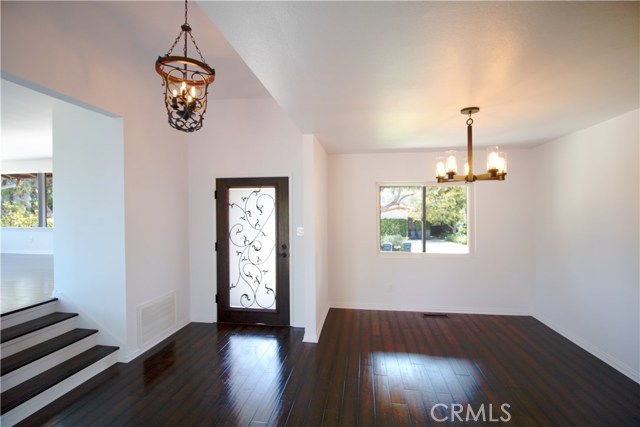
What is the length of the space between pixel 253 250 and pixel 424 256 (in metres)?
2.73

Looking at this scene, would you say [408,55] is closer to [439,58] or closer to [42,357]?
[439,58]

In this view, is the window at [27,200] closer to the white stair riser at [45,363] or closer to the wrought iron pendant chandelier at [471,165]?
the white stair riser at [45,363]

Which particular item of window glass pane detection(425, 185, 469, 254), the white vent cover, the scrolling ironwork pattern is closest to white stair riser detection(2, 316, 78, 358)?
the white vent cover

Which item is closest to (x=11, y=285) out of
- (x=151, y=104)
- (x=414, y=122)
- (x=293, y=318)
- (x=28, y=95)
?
(x=28, y=95)

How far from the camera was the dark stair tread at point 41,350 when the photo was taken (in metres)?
2.43

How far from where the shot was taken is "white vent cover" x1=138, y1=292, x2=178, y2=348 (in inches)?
131

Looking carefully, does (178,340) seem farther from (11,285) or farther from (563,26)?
(563,26)

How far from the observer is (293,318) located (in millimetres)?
4133

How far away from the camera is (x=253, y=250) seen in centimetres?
420

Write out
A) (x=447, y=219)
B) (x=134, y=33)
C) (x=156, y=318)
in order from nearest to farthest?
1. (x=134, y=33)
2. (x=156, y=318)
3. (x=447, y=219)

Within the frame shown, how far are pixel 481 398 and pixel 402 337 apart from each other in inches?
50.2

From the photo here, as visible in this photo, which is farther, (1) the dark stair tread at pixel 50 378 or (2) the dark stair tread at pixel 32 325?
(2) the dark stair tread at pixel 32 325

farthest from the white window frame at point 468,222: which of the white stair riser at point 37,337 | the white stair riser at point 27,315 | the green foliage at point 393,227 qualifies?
the white stair riser at point 27,315

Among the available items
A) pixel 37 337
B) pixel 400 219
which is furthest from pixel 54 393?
pixel 400 219
